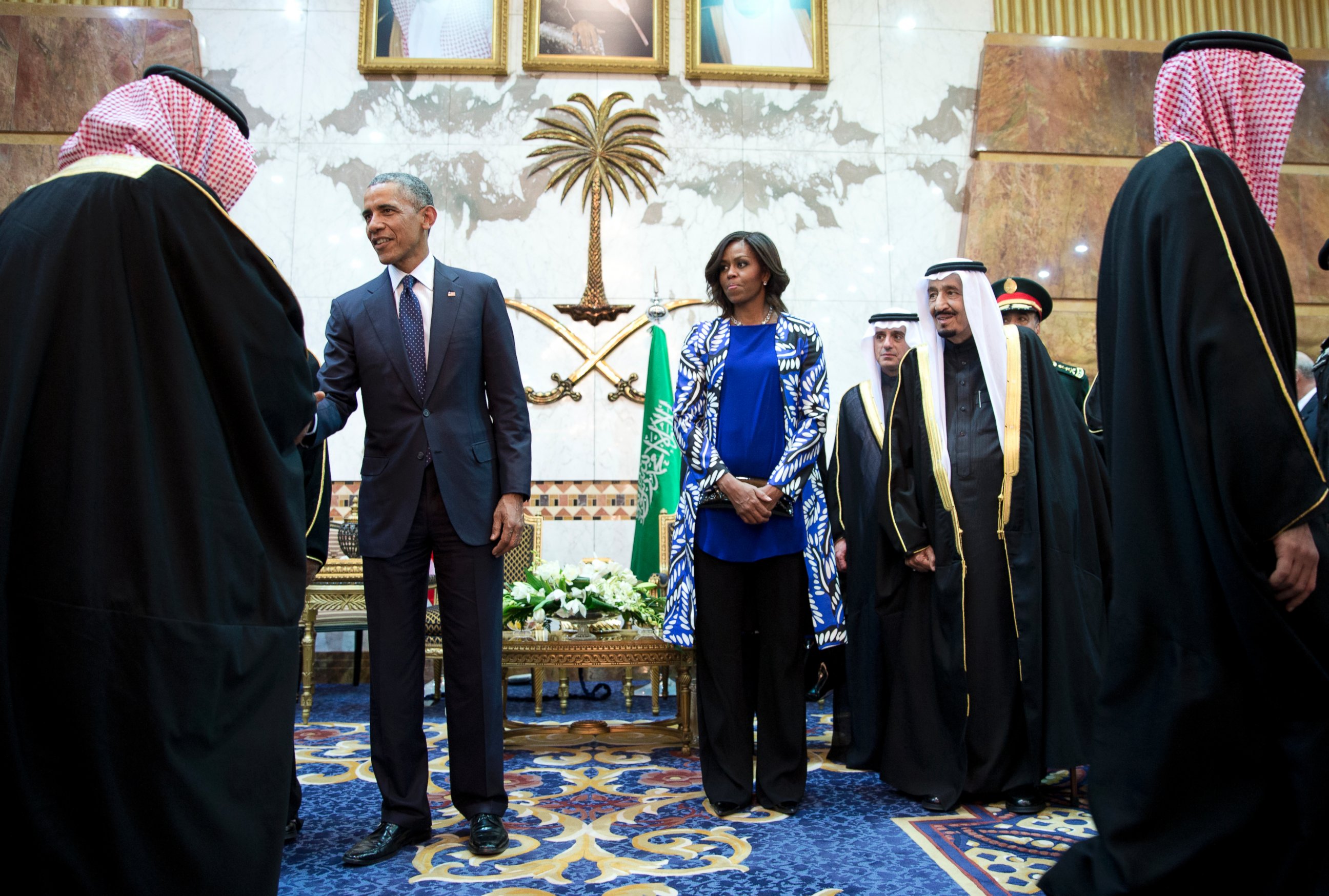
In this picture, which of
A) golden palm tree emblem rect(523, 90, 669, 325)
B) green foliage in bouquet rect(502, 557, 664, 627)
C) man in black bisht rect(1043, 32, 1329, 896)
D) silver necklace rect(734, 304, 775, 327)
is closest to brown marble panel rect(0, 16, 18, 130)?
golden palm tree emblem rect(523, 90, 669, 325)

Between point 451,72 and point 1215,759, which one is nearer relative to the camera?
point 1215,759

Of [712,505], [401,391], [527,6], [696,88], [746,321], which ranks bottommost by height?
[712,505]

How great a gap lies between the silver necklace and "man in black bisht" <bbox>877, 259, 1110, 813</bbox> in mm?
545

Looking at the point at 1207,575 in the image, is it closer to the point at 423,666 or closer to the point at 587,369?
the point at 423,666

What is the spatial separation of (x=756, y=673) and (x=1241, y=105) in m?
2.07

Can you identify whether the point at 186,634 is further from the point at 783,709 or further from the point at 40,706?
the point at 783,709

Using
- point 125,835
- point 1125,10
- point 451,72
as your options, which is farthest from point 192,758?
point 1125,10

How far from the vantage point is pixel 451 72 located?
666 cm

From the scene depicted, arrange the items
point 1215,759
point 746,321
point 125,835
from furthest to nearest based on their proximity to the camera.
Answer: point 746,321, point 1215,759, point 125,835

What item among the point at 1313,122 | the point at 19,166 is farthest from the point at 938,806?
the point at 19,166

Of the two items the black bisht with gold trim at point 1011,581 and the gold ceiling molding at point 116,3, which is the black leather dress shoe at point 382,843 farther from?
the gold ceiling molding at point 116,3

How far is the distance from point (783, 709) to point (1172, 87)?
6.58 ft

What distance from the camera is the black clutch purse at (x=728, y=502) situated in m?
2.99

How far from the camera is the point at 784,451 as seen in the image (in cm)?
306
